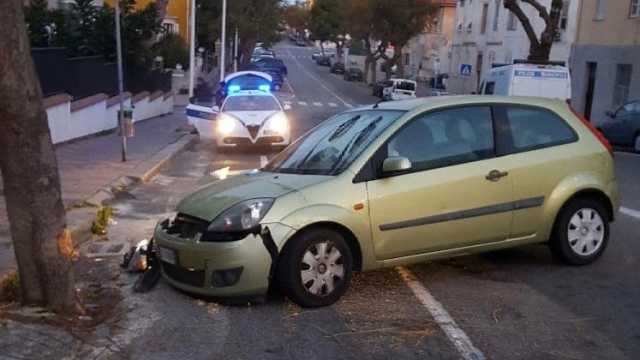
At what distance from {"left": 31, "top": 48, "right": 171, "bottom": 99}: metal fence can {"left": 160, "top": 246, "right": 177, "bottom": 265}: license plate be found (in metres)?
10.4

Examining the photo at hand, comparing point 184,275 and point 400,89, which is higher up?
point 184,275

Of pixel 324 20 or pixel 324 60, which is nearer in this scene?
pixel 324 20

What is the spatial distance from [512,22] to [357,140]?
134 ft

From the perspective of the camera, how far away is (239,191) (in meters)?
6.26

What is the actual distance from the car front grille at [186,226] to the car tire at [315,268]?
0.67 meters

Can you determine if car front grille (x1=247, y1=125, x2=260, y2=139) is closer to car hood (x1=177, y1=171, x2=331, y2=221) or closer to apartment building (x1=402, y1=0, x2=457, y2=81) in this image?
car hood (x1=177, y1=171, x2=331, y2=221)

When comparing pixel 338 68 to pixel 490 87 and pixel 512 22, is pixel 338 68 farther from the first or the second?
pixel 490 87

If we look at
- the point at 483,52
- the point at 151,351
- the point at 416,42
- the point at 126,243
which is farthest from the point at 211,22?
the point at 151,351

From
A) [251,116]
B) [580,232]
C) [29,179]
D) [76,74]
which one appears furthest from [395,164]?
[76,74]

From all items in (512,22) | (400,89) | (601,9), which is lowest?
(400,89)

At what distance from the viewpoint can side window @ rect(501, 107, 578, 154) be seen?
22.7 feet

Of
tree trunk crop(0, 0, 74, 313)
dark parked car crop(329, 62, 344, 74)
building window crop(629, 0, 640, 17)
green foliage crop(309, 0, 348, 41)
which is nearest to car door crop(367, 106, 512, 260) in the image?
tree trunk crop(0, 0, 74, 313)

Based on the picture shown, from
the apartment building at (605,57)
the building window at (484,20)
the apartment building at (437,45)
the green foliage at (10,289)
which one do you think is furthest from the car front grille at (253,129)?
the apartment building at (437,45)

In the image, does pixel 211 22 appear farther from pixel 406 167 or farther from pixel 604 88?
pixel 406 167
